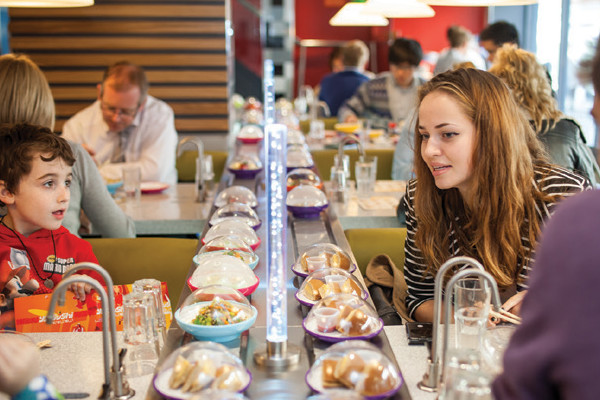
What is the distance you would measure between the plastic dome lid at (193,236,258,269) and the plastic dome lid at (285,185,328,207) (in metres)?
0.80

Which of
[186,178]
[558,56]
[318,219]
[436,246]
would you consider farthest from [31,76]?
[558,56]

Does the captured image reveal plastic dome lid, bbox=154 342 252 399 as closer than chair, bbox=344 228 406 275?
Yes

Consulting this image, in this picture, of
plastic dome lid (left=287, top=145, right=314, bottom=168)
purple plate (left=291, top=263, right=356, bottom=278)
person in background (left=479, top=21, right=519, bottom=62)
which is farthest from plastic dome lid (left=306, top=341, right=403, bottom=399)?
person in background (left=479, top=21, right=519, bottom=62)

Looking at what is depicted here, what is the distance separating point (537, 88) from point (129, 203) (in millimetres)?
2282

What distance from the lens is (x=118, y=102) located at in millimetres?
4191

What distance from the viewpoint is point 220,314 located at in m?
1.72

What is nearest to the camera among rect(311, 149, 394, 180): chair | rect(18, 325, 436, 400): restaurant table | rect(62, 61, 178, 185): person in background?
rect(18, 325, 436, 400): restaurant table

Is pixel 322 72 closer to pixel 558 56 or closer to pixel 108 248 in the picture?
pixel 558 56

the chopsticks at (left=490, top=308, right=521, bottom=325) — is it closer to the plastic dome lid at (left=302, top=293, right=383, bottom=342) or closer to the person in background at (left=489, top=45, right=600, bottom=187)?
the plastic dome lid at (left=302, top=293, right=383, bottom=342)

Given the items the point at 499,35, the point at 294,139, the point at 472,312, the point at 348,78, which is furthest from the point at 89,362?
the point at 348,78

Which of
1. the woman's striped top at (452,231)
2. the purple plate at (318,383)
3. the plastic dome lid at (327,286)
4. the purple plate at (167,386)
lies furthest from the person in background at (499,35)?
the purple plate at (167,386)

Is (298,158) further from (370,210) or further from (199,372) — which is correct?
A: (199,372)

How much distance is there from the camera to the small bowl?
5.50 feet

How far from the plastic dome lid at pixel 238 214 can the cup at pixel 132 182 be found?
104 cm
